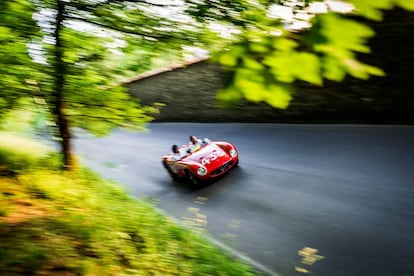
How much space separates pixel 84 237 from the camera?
428cm

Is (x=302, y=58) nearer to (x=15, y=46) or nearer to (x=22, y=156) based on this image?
(x=15, y=46)

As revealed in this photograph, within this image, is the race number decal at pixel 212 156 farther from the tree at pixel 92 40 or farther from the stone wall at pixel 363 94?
the tree at pixel 92 40

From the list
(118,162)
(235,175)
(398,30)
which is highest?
(398,30)

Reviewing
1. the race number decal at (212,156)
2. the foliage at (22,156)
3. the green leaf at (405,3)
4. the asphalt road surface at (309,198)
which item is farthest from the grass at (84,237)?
the green leaf at (405,3)

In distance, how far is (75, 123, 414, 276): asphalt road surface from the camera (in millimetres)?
4576

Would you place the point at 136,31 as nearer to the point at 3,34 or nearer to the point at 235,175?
the point at 3,34

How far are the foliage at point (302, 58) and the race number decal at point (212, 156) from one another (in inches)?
243

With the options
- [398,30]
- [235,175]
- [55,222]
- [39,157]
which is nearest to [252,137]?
[235,175]

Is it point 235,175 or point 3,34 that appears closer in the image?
point 3,34

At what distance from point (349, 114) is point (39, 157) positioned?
7.81 metres

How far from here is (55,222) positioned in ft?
15.1

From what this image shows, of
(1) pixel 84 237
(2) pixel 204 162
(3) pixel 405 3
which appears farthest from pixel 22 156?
(3) pixel 405 3

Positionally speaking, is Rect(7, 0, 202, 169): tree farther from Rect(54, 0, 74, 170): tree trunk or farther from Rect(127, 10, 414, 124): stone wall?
Rect(127, 10, 414, 124): stone wall

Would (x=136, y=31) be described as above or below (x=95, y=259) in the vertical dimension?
above
